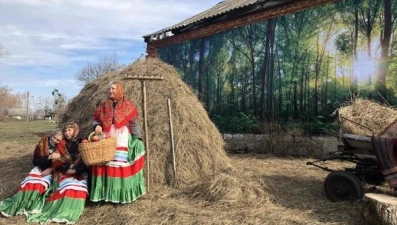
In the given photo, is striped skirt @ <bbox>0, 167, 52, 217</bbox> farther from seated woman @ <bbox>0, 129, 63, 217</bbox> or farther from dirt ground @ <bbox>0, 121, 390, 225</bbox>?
dirt ground @ <bbox>0, 121, 390, 225</bbox>

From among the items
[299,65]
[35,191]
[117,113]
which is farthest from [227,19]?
[35,191]

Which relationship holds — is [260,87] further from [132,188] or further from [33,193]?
[33,193]

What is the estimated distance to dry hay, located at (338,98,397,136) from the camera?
18.5ft

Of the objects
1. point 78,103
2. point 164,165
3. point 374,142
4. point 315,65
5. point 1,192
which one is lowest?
point 1,192

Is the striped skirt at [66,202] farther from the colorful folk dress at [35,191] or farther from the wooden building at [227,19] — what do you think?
the wooden building at [227,19]

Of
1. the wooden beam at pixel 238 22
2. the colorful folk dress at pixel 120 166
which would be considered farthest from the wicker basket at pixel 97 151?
the wooden beam at pixel 238 22

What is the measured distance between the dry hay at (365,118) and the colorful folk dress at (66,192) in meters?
3.94

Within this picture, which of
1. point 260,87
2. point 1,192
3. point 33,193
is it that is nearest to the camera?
point 33,193

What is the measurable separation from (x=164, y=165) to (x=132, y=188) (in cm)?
121

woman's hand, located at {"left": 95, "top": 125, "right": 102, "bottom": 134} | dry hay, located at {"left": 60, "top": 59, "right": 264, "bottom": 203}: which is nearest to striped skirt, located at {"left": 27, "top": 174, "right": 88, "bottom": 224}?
woman's hand, located at {"left": 95, "top": 125, "right": 102, "bottom": 134}

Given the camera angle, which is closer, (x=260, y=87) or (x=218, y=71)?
(x=260, y=87)

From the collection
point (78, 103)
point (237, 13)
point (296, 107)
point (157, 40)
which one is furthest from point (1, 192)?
point (157, 40)

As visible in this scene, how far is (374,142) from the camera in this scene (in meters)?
4.97

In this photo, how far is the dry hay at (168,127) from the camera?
6.57 metres
